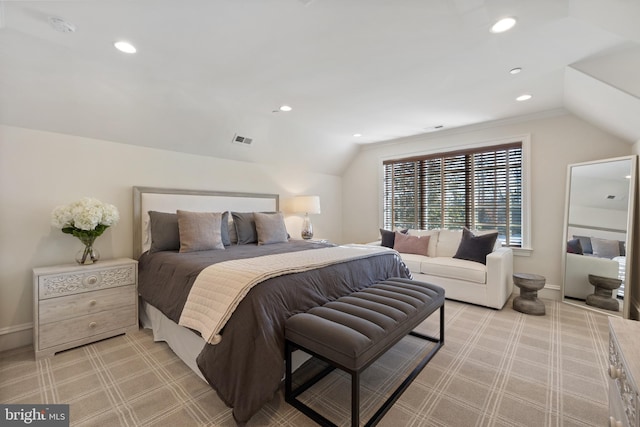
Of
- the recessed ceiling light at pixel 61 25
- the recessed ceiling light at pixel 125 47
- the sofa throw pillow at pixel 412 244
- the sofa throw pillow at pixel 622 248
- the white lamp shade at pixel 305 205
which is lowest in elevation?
the sofa throw pillow at pixel 412 244

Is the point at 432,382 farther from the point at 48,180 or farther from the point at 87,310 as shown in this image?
the point at 48,180

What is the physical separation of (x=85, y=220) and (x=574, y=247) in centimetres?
519

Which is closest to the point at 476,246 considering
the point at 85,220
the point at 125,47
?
the point at 125,47

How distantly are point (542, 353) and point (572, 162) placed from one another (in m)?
2.50

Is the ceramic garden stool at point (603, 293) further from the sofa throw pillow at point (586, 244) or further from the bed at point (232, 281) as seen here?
the bed at point (232, 281)

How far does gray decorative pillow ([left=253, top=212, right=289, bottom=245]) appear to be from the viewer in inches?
137

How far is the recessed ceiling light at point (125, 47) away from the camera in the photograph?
6.52 feet

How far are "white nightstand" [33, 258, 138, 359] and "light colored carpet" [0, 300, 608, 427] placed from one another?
0.12m

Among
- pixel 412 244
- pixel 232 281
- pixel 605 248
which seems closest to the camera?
pixel 232 281

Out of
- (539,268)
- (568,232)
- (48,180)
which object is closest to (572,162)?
(568,232)

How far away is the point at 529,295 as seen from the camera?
126 inches

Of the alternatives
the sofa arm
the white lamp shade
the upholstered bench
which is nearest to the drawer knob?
the upholstered bench

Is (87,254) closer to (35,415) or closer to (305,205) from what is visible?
(35,415)

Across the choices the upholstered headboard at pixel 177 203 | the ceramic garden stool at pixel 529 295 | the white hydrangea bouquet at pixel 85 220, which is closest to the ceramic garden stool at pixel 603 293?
the ceramic garden stool at pixel 529 295
